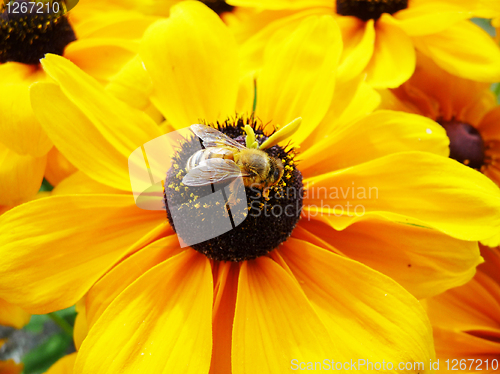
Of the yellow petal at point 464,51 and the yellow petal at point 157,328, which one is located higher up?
the yellow petal at point 464,51

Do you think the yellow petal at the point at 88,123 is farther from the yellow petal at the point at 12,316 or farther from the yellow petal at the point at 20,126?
the yellow petal at the point at 12,316

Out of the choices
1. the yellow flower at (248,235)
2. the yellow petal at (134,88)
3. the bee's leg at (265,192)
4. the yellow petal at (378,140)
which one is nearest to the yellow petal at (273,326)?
the yellow flower at (248,235)

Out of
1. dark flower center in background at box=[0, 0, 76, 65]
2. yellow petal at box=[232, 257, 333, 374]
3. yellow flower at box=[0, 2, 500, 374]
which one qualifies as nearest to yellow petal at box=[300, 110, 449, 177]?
yellow flower at box=[0, 2, 500, 374]

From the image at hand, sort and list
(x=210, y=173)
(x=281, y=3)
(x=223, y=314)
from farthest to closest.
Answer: (x=281, y=3) < (x=223, y=314) < (x=210, y=173)

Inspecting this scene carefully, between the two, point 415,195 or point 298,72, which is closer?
point 415,195

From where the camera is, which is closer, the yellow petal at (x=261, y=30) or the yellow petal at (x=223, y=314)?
the yellow petal at (x=223, y=314)

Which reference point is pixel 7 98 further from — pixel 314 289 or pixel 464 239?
pixel 464 239

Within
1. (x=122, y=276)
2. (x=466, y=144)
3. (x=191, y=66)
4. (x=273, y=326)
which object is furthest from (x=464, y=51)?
(x=122, y=276)

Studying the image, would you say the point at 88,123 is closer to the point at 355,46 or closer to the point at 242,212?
the point at 242,212
